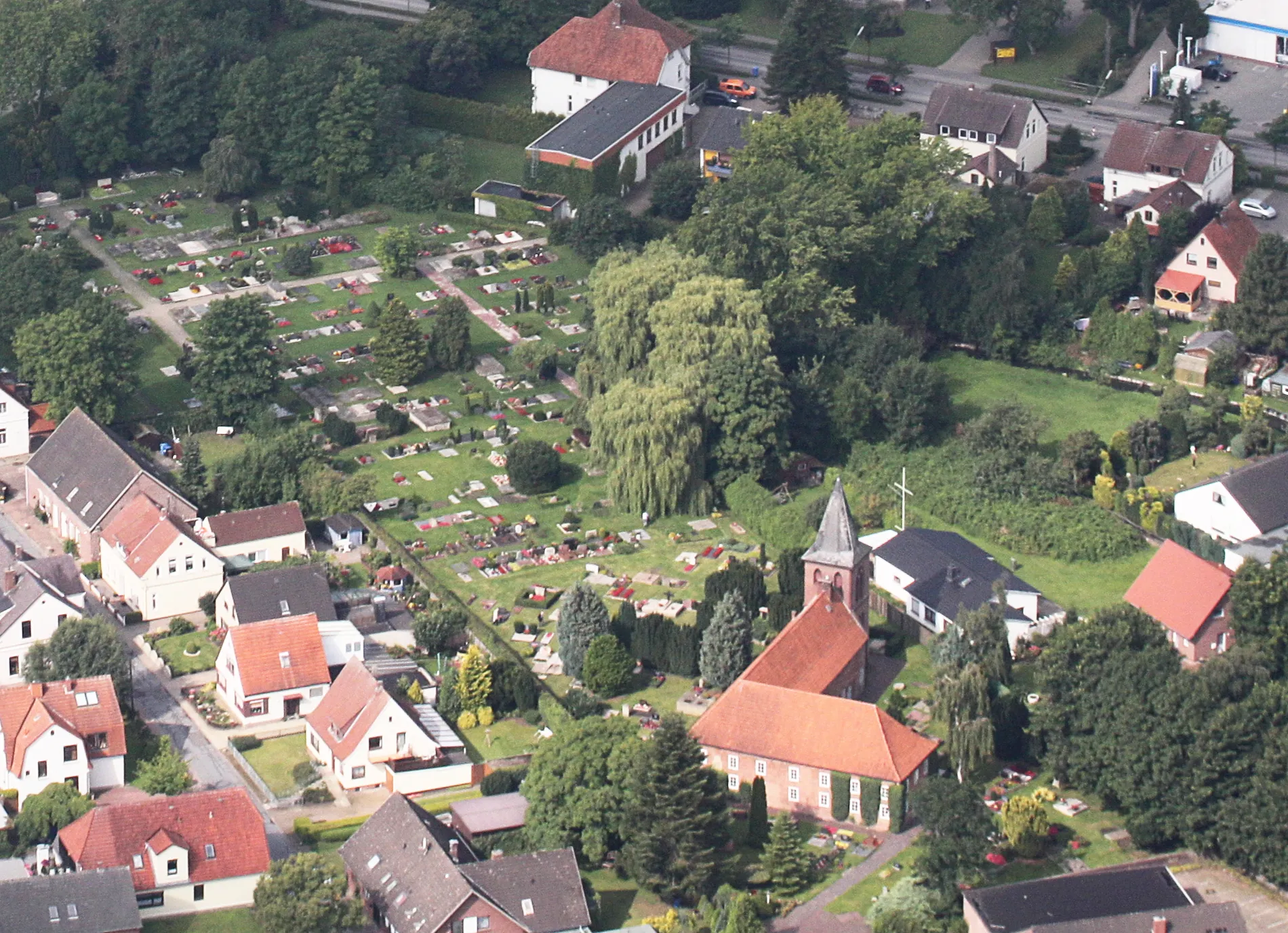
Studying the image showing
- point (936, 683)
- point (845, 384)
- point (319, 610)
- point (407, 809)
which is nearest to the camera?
point (407, 809)

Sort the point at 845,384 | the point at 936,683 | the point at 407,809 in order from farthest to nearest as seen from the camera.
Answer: the point at 845,384 < the point at 936,683 < the point at 407,809

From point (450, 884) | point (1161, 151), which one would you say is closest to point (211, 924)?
point (450, 884)

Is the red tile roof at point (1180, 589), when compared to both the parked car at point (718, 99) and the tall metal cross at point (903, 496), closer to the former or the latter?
the tall metal cross at point (903, 496)

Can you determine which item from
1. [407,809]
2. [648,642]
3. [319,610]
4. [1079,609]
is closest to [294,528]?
[319,610]

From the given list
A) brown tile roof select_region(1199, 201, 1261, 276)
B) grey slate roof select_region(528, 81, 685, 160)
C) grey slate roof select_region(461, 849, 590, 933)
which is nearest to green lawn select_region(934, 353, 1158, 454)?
brown tile roof select_region(1199, 201, 1261, 276)

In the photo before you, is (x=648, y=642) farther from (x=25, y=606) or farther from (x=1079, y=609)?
(x=25, y=606)

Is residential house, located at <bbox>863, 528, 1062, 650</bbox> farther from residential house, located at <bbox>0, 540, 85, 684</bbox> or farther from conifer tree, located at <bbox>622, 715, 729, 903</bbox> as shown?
residential house, located at <bbox>0, 540, 85, 684</bbox>
